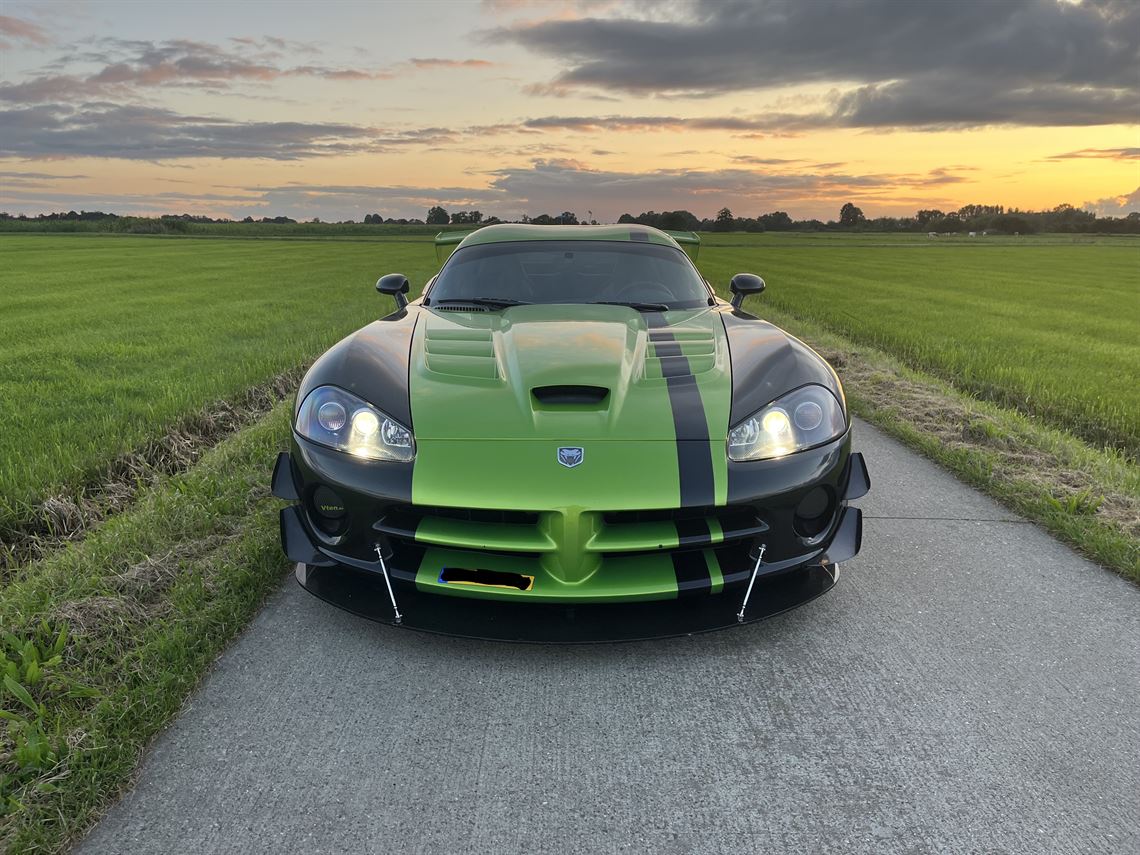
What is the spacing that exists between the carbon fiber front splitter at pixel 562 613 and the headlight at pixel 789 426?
41 centimetres

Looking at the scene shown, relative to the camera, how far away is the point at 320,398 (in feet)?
8.86

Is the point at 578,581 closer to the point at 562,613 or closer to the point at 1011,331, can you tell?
the point at 562,613

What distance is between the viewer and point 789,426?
8.46 feet

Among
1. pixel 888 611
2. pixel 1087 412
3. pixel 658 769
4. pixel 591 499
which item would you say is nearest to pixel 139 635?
pixel 591 499

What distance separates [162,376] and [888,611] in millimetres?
6408

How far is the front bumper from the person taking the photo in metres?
2.25

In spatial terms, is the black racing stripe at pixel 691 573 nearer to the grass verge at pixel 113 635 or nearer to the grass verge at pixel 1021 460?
the grass verge at pixel 113 635

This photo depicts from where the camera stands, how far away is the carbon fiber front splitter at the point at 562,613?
2.26 metres

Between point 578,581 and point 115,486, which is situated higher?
point 578,581

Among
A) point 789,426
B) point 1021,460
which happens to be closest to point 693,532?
point 789,426

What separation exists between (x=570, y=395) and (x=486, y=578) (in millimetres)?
710

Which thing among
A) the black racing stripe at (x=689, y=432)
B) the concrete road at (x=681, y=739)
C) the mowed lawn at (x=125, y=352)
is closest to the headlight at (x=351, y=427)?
the concrete road at (x=681, y=739)

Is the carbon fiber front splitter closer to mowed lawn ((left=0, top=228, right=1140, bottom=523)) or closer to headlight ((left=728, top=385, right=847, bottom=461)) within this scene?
headlight ((left=728, top=385, right=847, bottom=461))

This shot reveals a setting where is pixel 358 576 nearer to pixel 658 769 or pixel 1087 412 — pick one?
pixel 658 769
